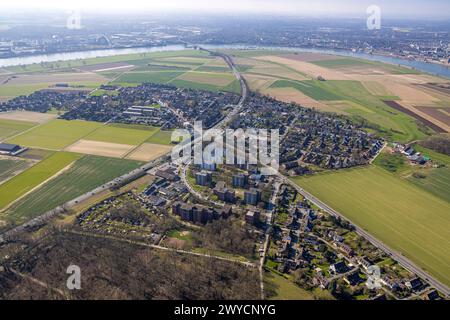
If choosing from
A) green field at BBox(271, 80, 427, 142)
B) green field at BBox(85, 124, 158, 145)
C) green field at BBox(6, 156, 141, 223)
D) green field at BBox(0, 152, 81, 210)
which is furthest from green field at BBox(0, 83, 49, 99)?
green field at BBox(271, 80, 427, 142)

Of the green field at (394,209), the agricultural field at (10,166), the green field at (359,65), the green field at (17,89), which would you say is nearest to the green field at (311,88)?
the green field at (359,65)

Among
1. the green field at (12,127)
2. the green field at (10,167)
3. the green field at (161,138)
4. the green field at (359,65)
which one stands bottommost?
the green field at (10,167)

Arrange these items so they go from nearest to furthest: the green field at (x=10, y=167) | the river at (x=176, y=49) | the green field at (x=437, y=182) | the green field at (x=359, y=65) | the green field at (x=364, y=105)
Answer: the green field at (x=437, y=182), the green field at (x=10, y=167), the green field at (x=364, y=105), the green field at (x=359, y=65), the river at (x=176, y=49)

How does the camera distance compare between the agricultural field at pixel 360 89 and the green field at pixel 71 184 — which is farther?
the agricultural field at pixel 360 89

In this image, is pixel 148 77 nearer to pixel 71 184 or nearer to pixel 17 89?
pixel 17 89

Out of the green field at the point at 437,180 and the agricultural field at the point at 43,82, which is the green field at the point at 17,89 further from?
the green field at the point at 437,180

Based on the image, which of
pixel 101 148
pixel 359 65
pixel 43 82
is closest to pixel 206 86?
pixel 43 82

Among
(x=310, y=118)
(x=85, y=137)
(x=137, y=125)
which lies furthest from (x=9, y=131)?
(x=310, y=118)
